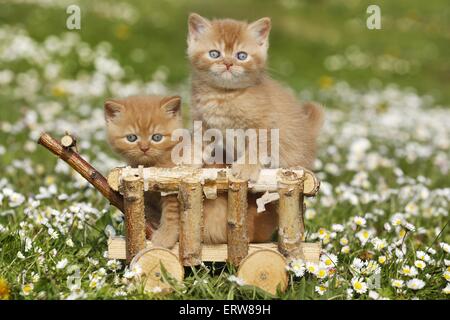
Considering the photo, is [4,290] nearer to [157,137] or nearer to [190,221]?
[190,221]

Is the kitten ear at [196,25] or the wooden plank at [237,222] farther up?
the kitten ear at [196,25]

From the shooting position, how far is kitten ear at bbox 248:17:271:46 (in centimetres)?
362

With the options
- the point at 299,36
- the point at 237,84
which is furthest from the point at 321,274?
the point at 299,36

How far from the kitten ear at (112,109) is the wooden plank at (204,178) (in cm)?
35

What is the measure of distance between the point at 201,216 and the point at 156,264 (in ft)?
1.13

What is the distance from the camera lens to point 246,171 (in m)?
3.31

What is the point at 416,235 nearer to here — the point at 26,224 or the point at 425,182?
the point at 425,182

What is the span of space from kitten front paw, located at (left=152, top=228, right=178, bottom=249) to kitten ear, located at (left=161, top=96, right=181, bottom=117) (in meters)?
0.64

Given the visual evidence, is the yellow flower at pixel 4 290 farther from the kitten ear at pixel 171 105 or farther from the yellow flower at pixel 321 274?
the yellow flower at pixel 321 274

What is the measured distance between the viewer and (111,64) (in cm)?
930

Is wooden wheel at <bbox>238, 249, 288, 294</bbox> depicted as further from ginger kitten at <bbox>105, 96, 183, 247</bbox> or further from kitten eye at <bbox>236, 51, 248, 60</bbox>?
kitten eye at <bbox>236, 51, 248, 60</bbox>

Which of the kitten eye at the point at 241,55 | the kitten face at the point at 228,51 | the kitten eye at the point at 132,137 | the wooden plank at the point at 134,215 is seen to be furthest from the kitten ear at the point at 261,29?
the wooden plank at the point at 134,215

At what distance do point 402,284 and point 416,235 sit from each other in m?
1.28

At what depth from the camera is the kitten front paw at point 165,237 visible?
341 centimetres
